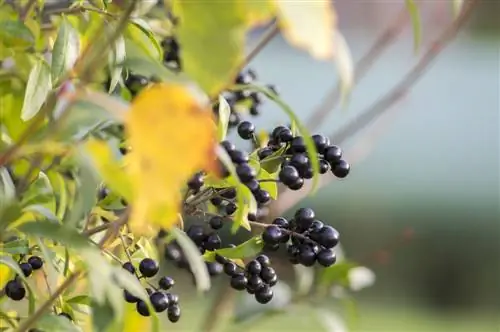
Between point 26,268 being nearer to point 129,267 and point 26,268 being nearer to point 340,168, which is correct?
point 129,267

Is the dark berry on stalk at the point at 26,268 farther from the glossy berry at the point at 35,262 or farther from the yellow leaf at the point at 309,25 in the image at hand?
the yellow leaf at the point at 309,25

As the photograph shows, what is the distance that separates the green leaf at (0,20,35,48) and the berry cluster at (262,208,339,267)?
0.98ft

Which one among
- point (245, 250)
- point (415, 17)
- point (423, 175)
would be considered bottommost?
point (423, 175)

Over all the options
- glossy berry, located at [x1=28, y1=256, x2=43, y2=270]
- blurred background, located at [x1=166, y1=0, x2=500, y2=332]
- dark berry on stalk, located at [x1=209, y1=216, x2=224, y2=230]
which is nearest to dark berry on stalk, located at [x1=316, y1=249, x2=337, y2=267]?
dark berry on stalk, located at [x1=209, y1=216, x2=224, y2=230]

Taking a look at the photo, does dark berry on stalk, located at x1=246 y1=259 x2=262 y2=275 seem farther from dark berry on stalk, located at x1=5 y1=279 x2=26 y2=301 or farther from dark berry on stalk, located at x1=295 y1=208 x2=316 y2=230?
dark berry on stalk, located at x1=5 y1=279 x2=26 y2=301

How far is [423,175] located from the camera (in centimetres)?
534

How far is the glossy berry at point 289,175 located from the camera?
2.51 ft

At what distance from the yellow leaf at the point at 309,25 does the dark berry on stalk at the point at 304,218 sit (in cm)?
31

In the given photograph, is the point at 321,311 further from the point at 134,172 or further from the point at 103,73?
the point at 134,172

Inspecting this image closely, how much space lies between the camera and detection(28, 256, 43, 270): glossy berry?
0.81 metres

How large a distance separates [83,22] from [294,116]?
0.41 meters

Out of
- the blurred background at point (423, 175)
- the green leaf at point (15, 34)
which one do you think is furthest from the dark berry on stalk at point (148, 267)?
the blurred background at point (423, 175)

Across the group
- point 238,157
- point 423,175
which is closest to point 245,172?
point 238,157

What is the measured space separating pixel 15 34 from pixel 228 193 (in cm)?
26
